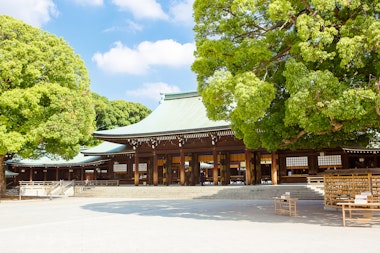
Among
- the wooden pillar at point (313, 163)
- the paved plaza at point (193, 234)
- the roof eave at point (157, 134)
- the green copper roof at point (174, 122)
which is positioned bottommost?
the paved plaza at point (193, 234)

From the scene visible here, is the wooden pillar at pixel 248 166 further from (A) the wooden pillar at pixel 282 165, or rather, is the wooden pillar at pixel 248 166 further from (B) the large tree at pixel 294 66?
(B) the large tree at pixel 294 66

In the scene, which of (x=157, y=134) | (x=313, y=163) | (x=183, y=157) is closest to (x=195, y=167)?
(x=183, y=157)

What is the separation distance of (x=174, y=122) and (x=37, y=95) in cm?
1025

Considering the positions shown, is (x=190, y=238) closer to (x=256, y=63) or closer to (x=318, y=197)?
(x=256, y=63)

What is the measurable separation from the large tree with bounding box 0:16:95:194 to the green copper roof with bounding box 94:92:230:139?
3764 millimetres

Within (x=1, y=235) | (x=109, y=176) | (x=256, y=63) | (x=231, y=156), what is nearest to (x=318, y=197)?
(x=231, y=156)

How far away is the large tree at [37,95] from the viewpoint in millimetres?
20469

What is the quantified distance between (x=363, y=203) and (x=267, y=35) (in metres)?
6.12

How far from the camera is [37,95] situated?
20.9m

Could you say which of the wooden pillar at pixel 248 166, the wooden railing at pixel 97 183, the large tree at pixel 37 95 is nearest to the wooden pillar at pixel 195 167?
the wooden pillar at pixel 248 166

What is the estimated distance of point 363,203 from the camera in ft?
31.0

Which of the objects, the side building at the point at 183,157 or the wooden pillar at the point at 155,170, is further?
the wooden pillar at the point at 155,170

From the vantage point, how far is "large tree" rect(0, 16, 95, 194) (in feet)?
67.2

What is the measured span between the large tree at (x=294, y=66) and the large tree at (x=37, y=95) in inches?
498
